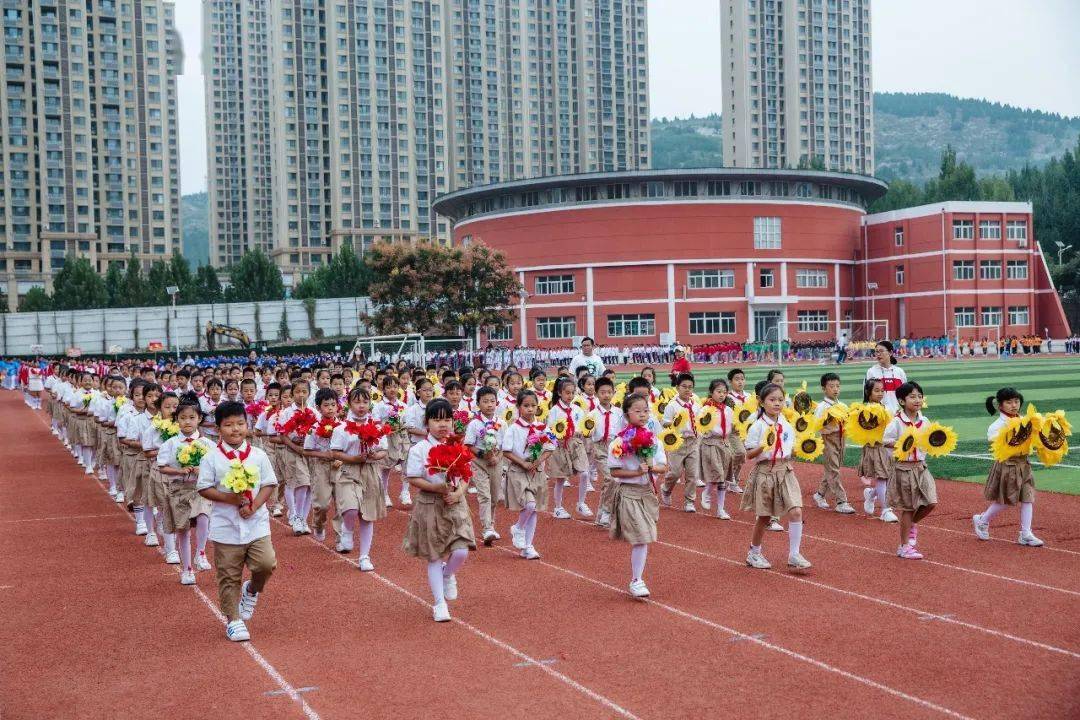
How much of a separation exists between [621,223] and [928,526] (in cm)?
5777

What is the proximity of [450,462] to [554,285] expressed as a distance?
62.4 meters

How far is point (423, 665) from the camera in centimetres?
710

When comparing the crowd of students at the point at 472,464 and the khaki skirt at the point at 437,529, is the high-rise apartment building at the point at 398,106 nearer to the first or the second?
the crowd of students at the point at 472,464

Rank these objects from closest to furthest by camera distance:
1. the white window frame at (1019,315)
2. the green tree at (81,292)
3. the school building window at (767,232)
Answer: the white window frame at (1019,315), the school building window at (767,232), the green tree at (81,292)

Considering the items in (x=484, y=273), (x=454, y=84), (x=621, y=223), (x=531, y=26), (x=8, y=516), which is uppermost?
(x=531, y=26)

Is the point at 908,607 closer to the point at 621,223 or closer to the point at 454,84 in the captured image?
the point at 621,223

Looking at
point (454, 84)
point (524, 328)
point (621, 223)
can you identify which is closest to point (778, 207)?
point (621, 223)

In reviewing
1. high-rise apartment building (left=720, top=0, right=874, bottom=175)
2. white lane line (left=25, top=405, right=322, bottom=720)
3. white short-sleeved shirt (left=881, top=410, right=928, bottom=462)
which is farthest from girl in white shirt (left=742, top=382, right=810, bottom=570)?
high-rise apartment building (left=720, top=0, right=874, bottom=175)

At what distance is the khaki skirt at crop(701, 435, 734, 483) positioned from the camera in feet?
43.1

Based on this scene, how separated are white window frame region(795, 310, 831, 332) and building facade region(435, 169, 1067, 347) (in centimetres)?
10

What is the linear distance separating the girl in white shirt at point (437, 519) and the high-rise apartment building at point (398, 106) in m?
115

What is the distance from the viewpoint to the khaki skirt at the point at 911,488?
10.1m

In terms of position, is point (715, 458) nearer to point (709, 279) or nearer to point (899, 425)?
point (899, 425)

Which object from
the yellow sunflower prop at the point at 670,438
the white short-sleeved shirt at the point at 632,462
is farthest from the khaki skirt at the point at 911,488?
the white short-sleeved shirt at the point at 632,462
